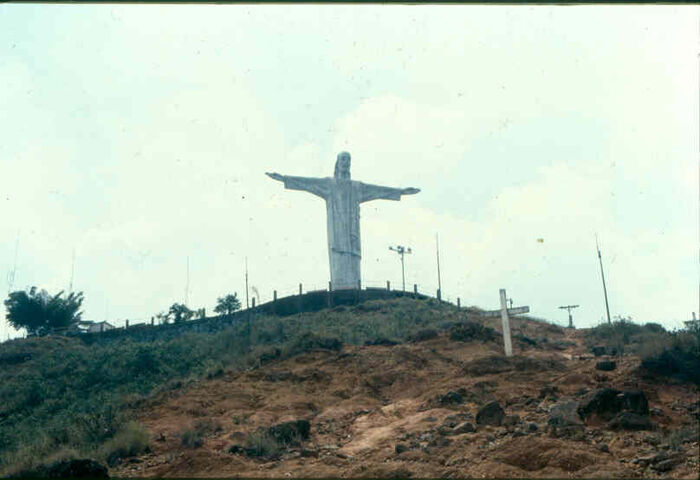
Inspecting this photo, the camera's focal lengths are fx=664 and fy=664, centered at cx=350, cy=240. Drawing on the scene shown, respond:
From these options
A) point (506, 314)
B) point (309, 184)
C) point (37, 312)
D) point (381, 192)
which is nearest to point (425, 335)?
point (506, 314)

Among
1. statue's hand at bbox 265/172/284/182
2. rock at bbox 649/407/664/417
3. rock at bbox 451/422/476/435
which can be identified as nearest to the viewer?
rock at bbox 649/407/664/417

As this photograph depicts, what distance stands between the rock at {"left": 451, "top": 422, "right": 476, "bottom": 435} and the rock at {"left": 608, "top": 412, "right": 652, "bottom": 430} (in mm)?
2205

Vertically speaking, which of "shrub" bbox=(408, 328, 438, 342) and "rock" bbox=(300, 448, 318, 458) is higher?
"shrub" bbox=(408, 328, 438, 342)

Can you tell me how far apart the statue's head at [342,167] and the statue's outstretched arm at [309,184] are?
35.8 inches

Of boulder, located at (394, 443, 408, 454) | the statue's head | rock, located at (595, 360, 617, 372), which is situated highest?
the statue's head

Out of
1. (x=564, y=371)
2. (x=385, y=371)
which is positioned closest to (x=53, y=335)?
(x=385, y=371)

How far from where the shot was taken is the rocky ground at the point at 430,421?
923cm

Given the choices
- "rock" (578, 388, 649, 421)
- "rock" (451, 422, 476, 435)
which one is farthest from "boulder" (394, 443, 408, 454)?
"rock" (578, 388, 649, 421)

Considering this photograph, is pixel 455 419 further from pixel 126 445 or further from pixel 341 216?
pixel 341 216

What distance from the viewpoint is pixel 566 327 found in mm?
29391

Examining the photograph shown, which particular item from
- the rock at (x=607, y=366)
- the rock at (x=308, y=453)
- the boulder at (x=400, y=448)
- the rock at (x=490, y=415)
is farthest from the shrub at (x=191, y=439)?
the rock at (x=607, y=366)

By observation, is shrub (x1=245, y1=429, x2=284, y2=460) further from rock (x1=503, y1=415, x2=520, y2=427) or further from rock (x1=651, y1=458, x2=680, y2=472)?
rock (x1=651, y1=458, x2=680, y2=472)

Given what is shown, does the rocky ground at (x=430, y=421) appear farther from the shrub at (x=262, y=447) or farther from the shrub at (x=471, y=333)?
the shrub at (x=471, y=333)

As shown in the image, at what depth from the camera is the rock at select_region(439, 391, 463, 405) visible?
14117 millimetres
